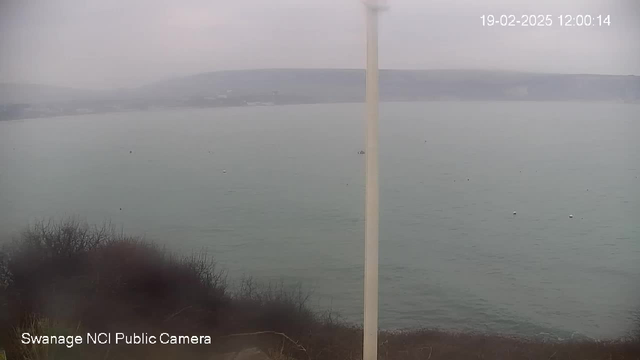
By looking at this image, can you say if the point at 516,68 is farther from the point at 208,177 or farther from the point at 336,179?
the point at 208,177

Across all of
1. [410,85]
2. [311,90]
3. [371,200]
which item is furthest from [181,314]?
[410,85]

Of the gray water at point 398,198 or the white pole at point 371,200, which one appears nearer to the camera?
the white pole at point 371,200

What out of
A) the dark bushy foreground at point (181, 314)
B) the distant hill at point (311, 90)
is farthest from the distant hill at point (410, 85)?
the dark bushy foreground at point (181, 314)

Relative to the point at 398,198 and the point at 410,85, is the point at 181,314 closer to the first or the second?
the point at 398,198

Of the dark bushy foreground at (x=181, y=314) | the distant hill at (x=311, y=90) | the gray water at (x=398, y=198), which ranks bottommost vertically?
the dark bushy foreground at (x=181, y=314)

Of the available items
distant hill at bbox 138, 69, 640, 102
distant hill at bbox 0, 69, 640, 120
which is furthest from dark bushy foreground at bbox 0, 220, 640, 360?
distant hill at bbox 138, 69, 640, 102

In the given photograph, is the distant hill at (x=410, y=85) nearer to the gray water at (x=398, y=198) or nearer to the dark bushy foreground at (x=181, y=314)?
the gray water at (x=398, y=198)

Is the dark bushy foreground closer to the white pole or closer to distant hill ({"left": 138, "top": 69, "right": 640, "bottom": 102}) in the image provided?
the white pole
